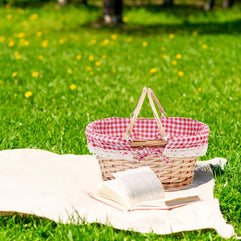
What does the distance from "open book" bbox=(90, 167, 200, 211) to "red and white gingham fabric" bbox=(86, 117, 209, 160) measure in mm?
192

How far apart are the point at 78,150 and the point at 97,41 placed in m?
5.98

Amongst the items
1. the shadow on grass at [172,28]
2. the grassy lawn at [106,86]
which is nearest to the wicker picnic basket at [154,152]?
the grassy lawn at [106,86]

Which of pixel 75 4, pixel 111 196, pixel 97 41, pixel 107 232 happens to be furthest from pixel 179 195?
pixel 75 4

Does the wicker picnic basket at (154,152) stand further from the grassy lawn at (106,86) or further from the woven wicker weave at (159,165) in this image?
the grassy lawn at (106,86)

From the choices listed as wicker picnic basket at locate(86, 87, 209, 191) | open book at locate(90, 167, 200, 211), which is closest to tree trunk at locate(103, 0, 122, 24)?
wicker picnic basket at locate(86, 87, 209, 191)

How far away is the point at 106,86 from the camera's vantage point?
5871 mm

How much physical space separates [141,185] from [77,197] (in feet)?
1.31

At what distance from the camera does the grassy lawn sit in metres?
2.80

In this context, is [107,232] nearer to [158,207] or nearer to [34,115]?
[158,207]

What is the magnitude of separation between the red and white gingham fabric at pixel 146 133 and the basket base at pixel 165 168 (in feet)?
0.27

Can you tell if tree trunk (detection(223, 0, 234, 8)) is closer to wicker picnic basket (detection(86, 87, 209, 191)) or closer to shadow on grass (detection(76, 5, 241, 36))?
shadow on grass (detection(76, 5, 241, 36))

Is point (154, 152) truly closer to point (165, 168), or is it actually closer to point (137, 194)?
point (165, 168)

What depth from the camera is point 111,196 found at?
273 centimetres

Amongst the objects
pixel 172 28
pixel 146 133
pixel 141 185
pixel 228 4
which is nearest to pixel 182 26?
pixel 172 28
